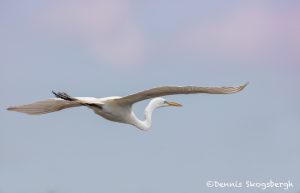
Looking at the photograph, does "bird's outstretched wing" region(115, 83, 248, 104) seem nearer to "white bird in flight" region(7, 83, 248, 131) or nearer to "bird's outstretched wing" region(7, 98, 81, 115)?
"white bird in flight" region(7, 83, 248, 131)

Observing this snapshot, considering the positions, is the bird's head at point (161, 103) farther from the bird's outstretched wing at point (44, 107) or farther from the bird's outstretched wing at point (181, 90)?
the bird's outstretched wing at point (181, 90)

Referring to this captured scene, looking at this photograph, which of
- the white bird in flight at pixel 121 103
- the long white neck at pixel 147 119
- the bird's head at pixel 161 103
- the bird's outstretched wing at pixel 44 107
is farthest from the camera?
the bird's head at pixel 161 103

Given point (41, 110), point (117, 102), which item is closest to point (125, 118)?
point (117, 102)

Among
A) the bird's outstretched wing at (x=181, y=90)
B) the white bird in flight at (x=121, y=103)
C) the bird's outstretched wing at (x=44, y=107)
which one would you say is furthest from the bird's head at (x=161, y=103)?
the bird's outstretched wing at (x=181, y=90)

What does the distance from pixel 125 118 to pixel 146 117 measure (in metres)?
2.04

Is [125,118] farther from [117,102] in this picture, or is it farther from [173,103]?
[173,103]

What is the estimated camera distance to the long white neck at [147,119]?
99.2 ft

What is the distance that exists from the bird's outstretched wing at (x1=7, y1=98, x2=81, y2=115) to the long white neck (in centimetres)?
214

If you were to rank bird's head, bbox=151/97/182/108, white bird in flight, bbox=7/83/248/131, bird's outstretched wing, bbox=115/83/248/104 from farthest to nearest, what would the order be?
bird's head, bbox=151/97/182/108 < white bird in flight, bbox=7/83/248/131 < bird's outstretched wing, bbox=115/83/248/104

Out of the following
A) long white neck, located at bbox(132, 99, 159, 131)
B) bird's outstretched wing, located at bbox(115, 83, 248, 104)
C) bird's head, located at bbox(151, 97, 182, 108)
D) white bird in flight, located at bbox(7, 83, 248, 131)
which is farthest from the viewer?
bird's head, located at bbox(151, 97, 182, 108)

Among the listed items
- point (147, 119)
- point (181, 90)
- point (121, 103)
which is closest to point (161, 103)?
point (147, 119)

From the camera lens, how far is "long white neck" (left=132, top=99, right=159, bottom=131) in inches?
1190

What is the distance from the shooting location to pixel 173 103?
32281 millimetres

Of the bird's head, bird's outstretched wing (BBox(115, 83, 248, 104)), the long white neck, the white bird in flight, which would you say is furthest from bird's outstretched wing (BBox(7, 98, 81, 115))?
the bird's head
